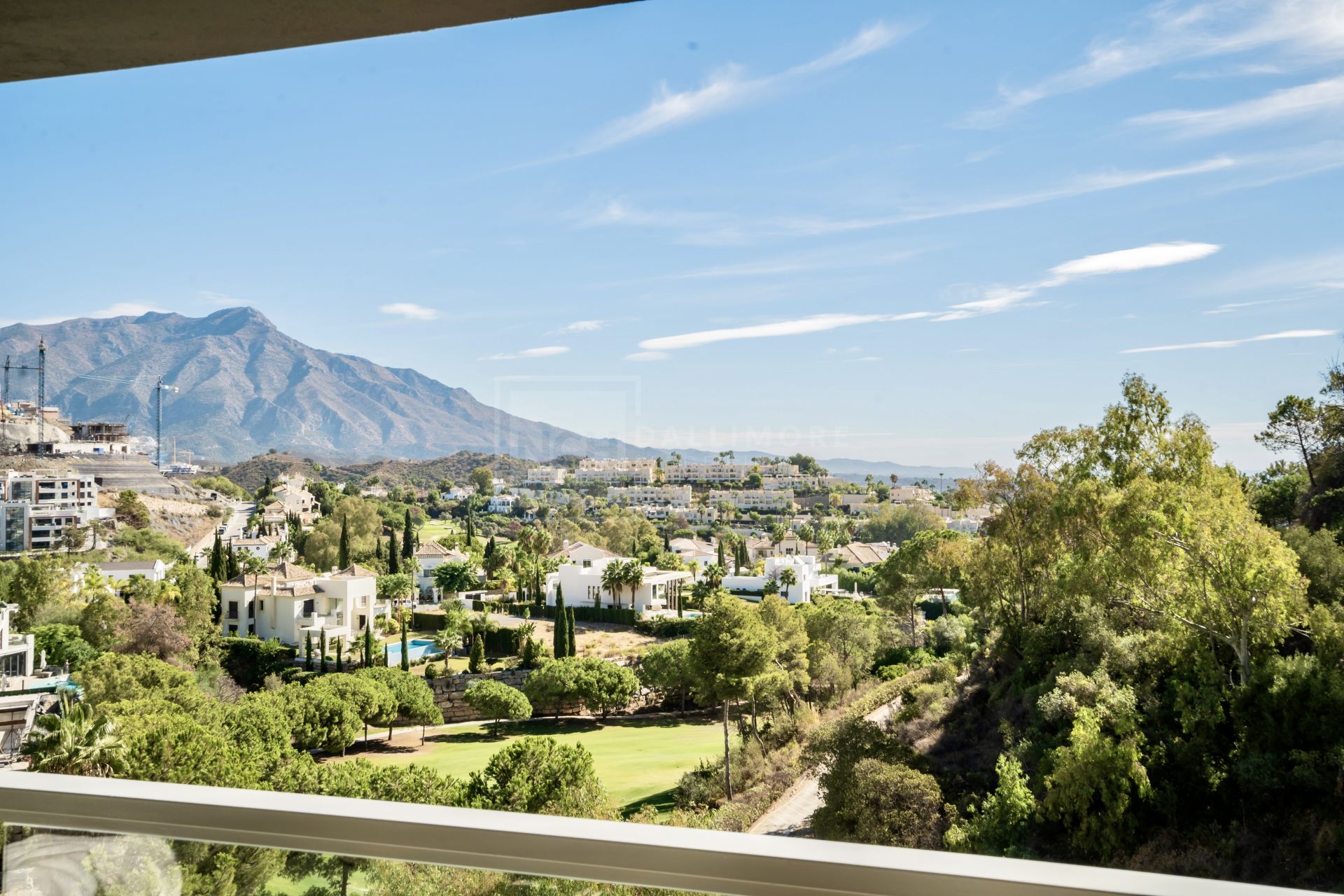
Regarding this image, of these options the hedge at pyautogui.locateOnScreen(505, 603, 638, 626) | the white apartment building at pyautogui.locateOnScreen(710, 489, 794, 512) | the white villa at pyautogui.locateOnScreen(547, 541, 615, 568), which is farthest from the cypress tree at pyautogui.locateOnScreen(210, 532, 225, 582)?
the white apartment building at pyautogui.locateOnScreen(710, 489, 794, 512)

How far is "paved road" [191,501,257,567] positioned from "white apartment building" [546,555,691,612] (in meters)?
3.01

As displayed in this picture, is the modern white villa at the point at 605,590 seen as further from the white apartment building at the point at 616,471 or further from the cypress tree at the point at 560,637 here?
the white apartment building at the point at 616,471

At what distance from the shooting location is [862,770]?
634cm

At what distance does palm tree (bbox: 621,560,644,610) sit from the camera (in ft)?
27.7

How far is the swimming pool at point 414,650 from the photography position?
8.67m

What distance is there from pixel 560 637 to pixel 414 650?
5.11 feet

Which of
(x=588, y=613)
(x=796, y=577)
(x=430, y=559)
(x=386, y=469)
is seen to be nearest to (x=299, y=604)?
(x=430, y=559)

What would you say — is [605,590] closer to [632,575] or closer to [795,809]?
[632,575]

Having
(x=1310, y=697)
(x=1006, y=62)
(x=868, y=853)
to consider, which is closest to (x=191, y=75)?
(x=1006, y=62)

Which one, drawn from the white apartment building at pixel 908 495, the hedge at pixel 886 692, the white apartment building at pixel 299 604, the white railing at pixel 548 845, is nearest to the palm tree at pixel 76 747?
the white apartment building at pixel 299 604

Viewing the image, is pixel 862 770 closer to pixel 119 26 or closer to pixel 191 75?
pixel 119 26

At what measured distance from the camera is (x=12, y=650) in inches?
242

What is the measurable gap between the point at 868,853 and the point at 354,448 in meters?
8.09

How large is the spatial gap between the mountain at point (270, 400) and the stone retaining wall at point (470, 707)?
2.41m
